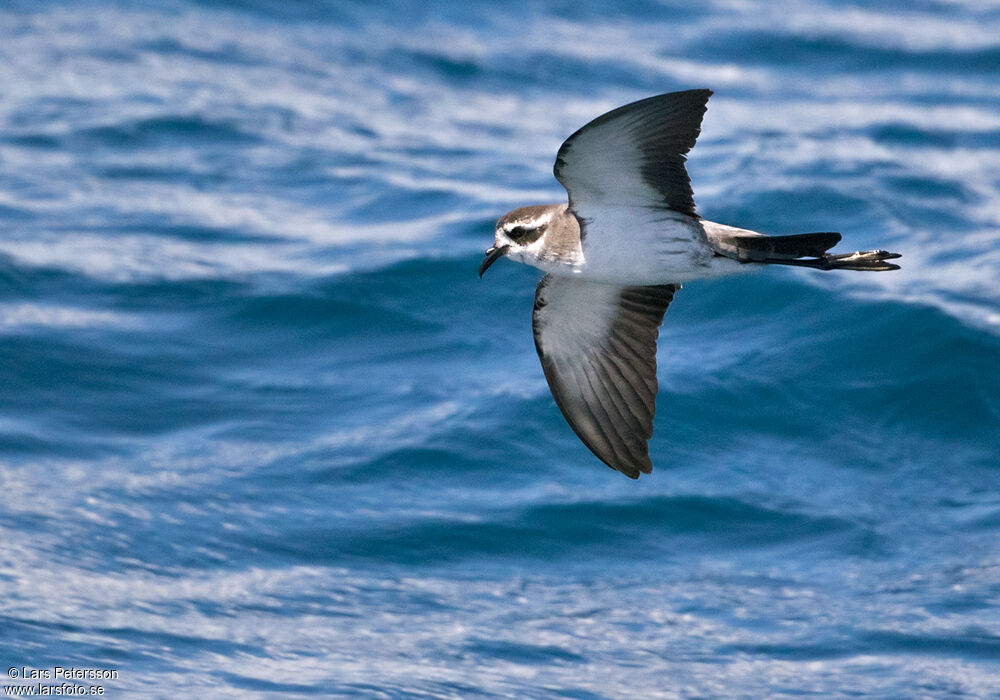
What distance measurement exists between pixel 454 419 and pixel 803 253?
5.51 metres

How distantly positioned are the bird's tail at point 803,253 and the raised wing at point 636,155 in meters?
0.36

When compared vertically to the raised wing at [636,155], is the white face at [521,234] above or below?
below

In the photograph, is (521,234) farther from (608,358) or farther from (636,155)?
(608,358)

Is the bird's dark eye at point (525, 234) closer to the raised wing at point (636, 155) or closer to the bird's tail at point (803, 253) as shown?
Answer: the raised wing at point (636, 155)

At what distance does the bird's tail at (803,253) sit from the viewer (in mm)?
7176

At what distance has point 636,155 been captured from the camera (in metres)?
7.30

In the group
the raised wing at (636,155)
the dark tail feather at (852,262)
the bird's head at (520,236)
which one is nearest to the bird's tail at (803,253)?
the dark tail feather at (852,262)

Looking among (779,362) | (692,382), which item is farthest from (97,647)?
(779,362)

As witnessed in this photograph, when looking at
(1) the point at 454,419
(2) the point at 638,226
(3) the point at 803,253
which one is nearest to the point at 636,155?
(2) the point at 638,226

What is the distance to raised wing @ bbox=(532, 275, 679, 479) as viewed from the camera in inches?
333

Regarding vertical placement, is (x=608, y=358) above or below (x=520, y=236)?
below

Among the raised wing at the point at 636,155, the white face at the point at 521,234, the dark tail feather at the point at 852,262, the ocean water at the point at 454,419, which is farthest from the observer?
the ocean water at the point at 454,419

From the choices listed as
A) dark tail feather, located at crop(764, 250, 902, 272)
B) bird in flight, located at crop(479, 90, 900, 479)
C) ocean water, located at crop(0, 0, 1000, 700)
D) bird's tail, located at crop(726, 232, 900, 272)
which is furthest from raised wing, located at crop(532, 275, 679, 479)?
ocean water, located at crop(0, 0, 1000, 700)

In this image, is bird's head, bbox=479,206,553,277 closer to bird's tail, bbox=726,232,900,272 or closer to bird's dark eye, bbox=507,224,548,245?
bird's dark eye, bbox=507,224,548,245
